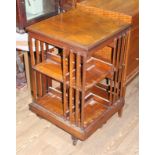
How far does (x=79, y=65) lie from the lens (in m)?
1.45

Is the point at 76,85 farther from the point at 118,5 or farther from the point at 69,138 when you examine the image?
the point at 118,5

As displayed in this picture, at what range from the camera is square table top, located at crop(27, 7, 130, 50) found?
57.2 inches

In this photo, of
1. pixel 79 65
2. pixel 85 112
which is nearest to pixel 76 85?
pixel 79 65

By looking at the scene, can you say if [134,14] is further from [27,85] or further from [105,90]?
[27,85]

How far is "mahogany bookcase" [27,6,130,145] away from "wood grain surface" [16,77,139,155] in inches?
4.0

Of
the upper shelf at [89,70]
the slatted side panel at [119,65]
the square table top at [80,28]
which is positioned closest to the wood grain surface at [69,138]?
the slatted side panel at [119,65]

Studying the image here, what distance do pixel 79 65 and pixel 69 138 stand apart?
602mm

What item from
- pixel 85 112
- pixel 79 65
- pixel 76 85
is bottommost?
pixel 85 112

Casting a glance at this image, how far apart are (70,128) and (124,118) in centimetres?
51

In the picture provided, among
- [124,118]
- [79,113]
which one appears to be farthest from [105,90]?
[79,113]

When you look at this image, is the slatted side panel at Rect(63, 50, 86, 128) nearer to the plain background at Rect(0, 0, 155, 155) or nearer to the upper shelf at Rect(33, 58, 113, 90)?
the upper shelf at Rect(33, 58, 113, 90)

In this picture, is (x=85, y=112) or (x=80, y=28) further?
(x=85, y=112)

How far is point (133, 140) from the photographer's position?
5.96 ft
